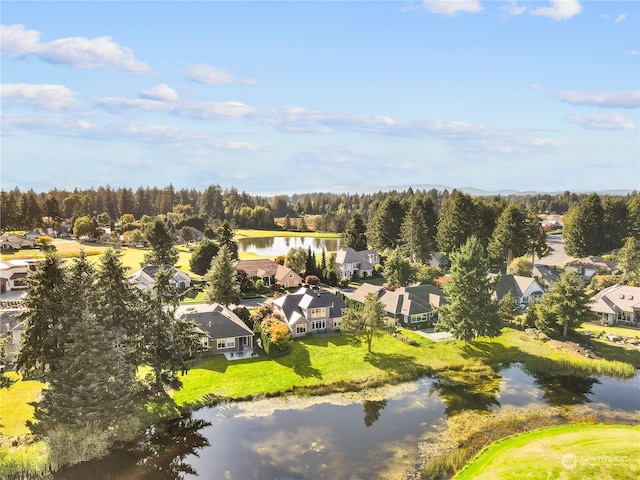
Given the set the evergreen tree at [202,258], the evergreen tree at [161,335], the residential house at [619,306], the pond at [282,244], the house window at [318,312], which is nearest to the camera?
the evergreen tree at [161,335]

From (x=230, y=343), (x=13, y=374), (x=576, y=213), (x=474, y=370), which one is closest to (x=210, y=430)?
(x=230, y=343)

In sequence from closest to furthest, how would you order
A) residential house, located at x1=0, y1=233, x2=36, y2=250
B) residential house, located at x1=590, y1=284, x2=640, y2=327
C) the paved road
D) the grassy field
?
the grassy field, residential house, located at x1=590, y1=284, x2=640, y2=327, the paved road, residential house, located at x1=0, y1=233, x2=36, y2=250

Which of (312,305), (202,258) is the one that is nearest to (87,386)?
(312,305)

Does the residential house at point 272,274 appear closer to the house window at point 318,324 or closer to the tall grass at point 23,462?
the house window at point 318,324

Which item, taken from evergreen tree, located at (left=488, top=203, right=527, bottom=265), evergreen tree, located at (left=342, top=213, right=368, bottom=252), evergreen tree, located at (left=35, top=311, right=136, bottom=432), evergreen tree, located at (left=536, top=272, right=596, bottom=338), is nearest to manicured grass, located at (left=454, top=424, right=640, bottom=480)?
evergreen tree, located at (left=536, top=272, right=596, bottom=338)

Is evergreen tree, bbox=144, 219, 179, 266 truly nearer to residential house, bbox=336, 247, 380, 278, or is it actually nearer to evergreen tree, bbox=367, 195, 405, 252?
residential house, bbox=336, 247, 380, 278

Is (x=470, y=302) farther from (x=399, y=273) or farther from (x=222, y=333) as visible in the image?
(x=222, y=333)

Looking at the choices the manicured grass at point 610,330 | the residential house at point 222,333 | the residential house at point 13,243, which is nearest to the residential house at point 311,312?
the residential house at point 222,333
